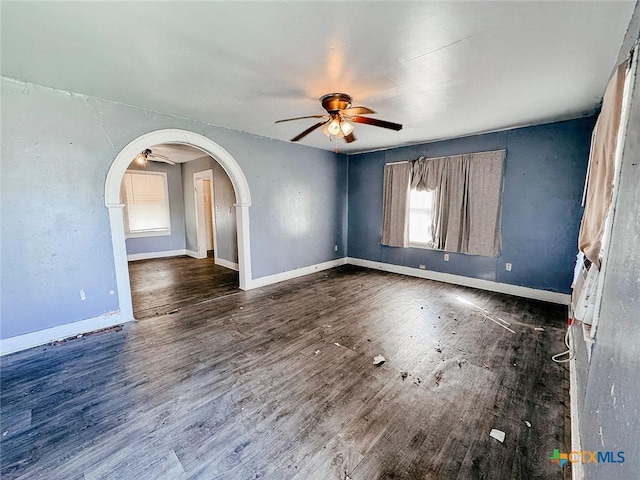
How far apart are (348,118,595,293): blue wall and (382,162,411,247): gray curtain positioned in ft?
1.87

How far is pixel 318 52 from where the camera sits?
196 cm

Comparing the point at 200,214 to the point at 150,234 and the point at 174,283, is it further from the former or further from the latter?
the point at 174,283

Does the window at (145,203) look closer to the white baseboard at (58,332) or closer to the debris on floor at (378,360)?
the white baseboard at (58,332)

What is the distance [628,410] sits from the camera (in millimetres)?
775

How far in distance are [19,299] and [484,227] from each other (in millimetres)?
5885

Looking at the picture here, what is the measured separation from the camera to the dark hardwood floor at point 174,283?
3758mm

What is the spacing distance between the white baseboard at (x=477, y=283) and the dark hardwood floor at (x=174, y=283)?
121 inches

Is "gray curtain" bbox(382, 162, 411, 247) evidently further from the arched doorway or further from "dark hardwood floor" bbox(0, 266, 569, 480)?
the arched doorway

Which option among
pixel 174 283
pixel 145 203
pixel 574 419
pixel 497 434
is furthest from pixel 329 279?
pixel 145 203

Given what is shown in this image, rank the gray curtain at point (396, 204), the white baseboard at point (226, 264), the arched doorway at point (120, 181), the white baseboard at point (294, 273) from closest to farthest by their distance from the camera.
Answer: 1. the arched doorway at point (120, 181)
2. the white baseboard at point (294, 273)
3. the gray curtain at point (396, 204)
4. the white baseboard at point (226, 264)

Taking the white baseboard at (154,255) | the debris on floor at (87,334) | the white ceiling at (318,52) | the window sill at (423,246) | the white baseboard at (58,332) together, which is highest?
the white ceiling at (318,52)

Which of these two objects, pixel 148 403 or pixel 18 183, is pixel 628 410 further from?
pixel 18 183

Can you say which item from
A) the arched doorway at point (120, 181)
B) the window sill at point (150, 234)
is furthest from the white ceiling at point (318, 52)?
the window sill at point (150, 234)

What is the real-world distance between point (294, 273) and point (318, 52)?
386 centimetres
